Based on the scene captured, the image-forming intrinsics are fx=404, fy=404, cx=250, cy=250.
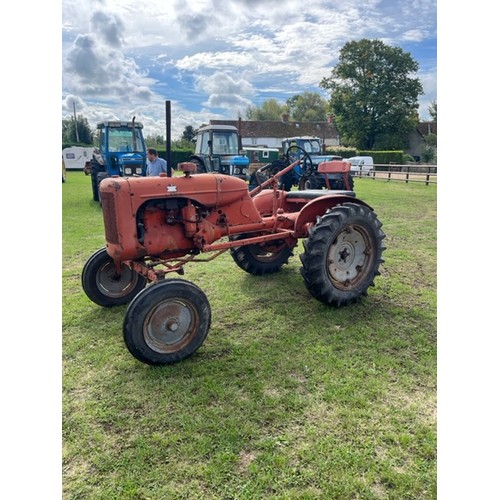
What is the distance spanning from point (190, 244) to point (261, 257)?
1.61 m

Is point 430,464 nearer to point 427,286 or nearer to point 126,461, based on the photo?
point 126,461

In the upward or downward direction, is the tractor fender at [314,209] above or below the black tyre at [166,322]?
above

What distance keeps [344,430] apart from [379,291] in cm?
254

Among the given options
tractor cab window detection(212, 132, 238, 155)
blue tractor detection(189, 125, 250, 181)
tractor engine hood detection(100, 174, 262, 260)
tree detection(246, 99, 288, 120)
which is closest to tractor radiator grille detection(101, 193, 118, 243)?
tractor engine hood detection(100, 174, 262, 260)

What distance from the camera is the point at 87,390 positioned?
288 centimetres

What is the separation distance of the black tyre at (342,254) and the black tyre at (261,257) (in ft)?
3.27

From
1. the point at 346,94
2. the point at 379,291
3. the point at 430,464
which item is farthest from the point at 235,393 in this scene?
the point at 346,94

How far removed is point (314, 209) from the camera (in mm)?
4543

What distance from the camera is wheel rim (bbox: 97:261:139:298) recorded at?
13.9 feet

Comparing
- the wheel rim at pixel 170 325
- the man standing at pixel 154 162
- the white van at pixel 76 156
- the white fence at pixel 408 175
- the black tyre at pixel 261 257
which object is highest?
the white van at pixel 76 156

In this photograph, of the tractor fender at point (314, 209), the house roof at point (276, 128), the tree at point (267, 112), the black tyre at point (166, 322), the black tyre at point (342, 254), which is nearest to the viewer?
the black tyre at point (166, 322)

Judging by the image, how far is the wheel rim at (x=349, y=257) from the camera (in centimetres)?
423

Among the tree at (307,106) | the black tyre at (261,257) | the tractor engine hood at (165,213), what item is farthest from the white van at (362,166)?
the tree at (307,106)

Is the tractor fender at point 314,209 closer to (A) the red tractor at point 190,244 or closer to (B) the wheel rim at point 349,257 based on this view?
(A) the red tractor at point 190,244
